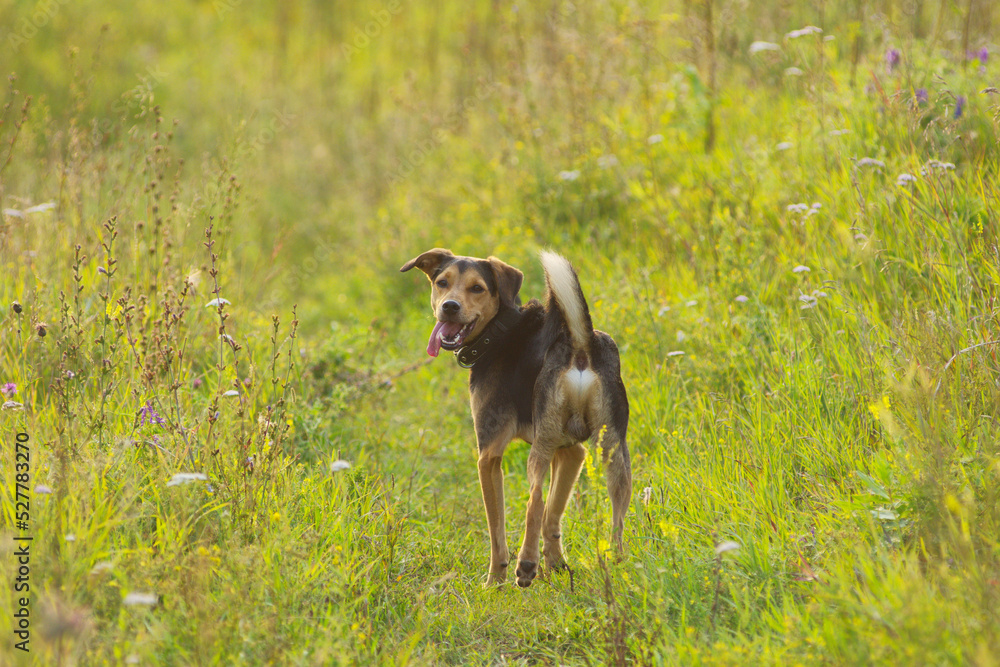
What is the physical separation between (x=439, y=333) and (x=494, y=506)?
957 mm

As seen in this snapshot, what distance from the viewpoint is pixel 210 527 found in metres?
3.21

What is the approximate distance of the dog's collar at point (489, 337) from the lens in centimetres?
421

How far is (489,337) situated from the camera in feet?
13.8

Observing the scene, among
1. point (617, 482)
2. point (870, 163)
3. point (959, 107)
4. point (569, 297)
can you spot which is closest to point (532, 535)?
point (617, 482)

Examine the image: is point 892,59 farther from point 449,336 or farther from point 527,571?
point 527,571

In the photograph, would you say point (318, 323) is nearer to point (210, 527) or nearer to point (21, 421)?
point (21, 421)

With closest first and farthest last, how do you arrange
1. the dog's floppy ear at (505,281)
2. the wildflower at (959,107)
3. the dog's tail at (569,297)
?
the dog's tail at (569,297)
the dog's floppy ear at (505,281)
the wildflower at (959,107)

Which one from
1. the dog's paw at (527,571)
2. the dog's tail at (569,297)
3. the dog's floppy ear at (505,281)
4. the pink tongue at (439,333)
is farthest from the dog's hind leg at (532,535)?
the dog's floppy ear at (505,281)

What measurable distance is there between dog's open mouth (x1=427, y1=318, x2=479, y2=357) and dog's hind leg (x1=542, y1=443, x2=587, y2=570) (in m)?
0.78

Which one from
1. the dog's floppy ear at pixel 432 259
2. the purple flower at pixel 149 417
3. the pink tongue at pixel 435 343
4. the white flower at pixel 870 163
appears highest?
the white flower at pixel 870 163

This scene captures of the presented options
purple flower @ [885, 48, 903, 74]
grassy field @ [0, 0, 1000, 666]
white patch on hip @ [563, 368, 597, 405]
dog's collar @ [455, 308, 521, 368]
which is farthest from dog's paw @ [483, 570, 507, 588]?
purple flower @ [885, 48, 903, 74]

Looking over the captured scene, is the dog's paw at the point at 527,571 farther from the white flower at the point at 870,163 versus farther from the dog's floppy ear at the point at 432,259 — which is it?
the white flower at the point at 870,163

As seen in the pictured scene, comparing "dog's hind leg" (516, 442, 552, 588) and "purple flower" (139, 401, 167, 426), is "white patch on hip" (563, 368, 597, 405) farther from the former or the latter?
"purple flower" (139, 401, 167, 426)

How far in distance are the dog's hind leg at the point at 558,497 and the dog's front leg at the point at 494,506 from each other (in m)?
0.21
